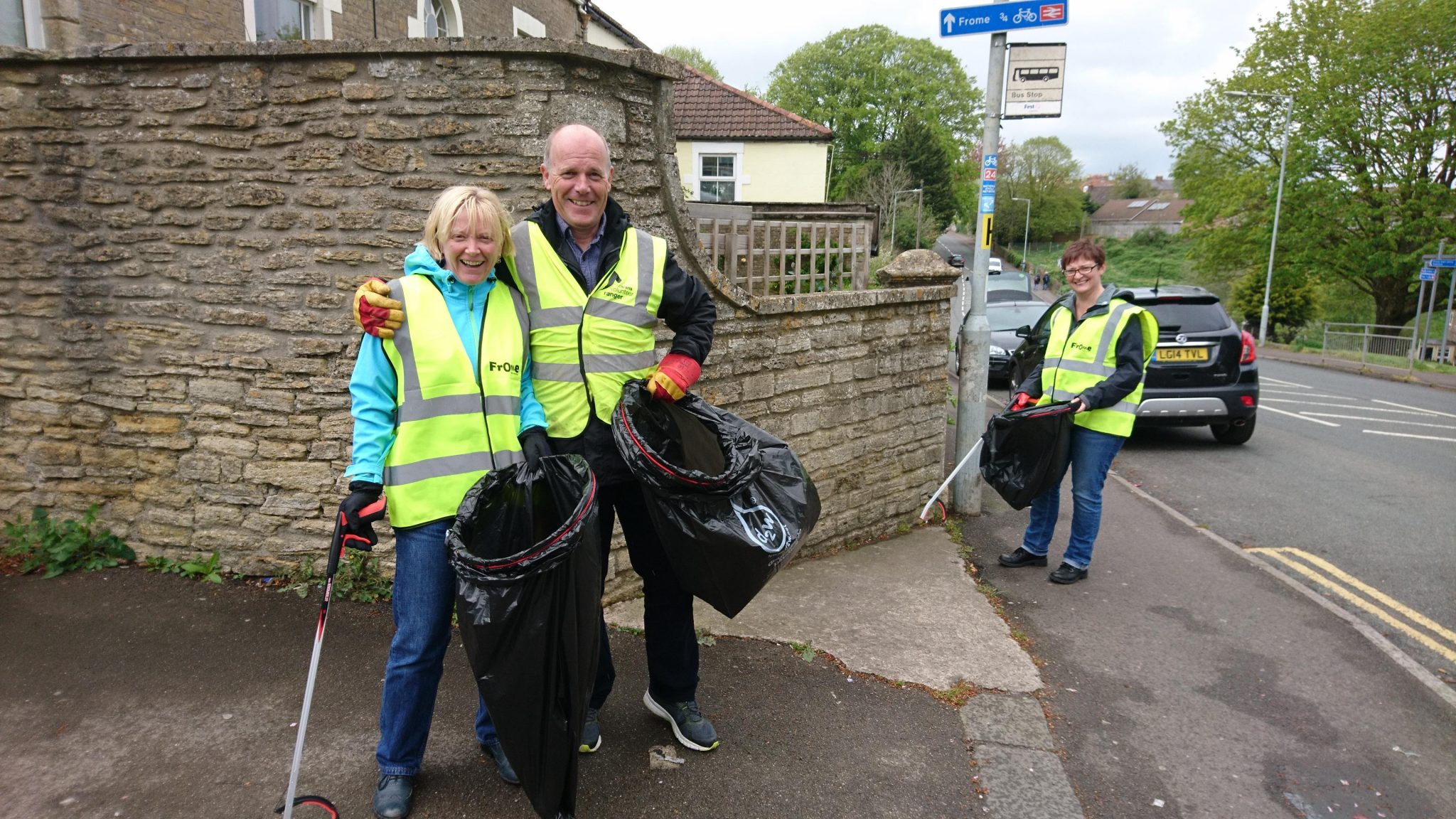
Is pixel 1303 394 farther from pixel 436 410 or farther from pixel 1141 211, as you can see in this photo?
pixel 1141 211

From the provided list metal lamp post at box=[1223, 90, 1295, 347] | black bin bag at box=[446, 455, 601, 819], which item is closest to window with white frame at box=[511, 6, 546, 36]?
black bin bag at box=[446, 455, 601, 819]

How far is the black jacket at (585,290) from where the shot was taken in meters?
2.76

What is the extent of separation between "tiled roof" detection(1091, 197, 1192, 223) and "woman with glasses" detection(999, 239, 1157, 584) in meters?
88.7

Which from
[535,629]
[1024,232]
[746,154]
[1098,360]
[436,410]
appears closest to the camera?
[535,629]

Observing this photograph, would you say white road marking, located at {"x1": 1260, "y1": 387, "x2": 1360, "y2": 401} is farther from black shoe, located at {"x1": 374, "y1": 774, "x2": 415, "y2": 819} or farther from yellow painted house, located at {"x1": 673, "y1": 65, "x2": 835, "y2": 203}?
black shoe, located at {"x1": 374, "y1": 774, "x2": 415, "y2": 819}

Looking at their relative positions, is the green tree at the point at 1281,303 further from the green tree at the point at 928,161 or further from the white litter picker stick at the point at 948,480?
the white litter picker stick at the point at 948,480

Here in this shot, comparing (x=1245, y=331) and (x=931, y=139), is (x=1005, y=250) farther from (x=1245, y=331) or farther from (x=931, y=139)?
(x=1245, y=331)

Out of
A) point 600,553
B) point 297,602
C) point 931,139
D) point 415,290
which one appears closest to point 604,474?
point 600,553

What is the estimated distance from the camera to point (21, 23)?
5434mm

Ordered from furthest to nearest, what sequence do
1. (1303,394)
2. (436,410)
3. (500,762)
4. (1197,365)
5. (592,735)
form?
1. (1303,394)
2. (1197,365)
3. (592,735)
4. (500,762)
5. (436,410)

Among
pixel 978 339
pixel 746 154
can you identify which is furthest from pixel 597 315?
pixel 746 154

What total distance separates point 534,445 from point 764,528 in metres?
0.78

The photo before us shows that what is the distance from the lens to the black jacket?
9.05 ft

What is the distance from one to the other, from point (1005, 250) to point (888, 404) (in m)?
73.5
